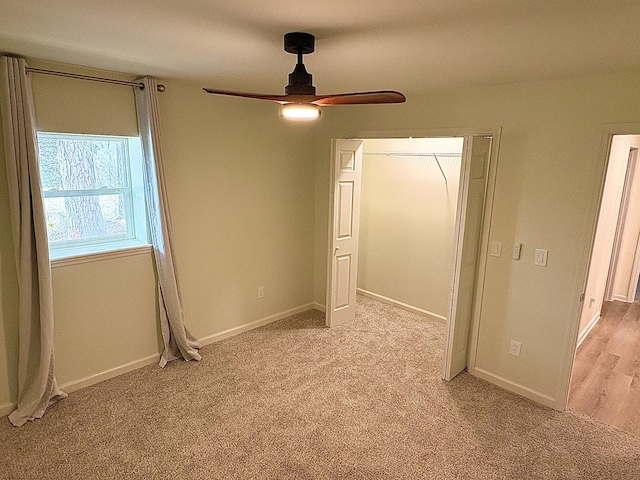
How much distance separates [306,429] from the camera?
2717mm

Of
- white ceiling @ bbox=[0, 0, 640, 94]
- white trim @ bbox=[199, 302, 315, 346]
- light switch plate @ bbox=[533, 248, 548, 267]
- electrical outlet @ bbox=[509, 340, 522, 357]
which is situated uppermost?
white ceiling @ bbox=[0, 0, 640, 94]

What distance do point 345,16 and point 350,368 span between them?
283cm

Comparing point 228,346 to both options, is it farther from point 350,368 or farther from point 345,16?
point 345,16

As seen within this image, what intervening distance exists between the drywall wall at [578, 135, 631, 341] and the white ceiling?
6.04 ft

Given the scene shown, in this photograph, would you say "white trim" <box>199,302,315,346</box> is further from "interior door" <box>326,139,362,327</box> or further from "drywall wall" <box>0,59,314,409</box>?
"interior door" <box>326,139,362,327</box>

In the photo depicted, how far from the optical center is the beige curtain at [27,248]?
97.5 inches

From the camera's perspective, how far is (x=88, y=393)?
10.0 feet

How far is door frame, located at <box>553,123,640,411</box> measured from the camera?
254cm

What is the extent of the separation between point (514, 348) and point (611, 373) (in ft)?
3.70

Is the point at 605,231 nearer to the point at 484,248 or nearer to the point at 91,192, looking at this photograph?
the point at 484,248

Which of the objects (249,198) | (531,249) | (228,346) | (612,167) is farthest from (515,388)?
(249,198)

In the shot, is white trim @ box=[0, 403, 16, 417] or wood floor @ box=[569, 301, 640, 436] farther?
wood floor @ box=[569, 301, 640, 436]

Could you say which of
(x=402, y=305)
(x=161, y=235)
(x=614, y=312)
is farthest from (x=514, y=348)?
(x=161, y=235)

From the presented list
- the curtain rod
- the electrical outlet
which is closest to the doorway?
the electrical outlet
